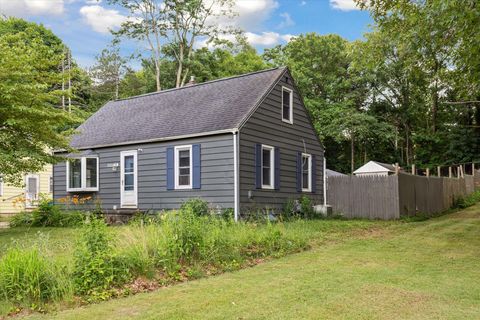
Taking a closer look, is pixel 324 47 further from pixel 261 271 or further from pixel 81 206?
pixel 261 271

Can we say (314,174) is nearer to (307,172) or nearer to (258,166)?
(307,172)

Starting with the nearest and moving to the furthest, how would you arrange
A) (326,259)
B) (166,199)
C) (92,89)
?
(326,259) < (166,199) < (92,89)

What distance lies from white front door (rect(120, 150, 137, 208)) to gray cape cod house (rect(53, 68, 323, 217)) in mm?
35

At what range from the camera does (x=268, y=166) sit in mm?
15445

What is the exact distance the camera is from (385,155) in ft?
122

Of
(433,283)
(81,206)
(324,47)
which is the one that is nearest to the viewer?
(433,283)

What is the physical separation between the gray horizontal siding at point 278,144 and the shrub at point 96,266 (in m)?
7.96

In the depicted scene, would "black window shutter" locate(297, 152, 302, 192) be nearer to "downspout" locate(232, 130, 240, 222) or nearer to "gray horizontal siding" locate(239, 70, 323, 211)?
"gray horizontal siding" locate(239, 70, 323, 211)

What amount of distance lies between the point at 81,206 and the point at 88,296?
1275 centimetres

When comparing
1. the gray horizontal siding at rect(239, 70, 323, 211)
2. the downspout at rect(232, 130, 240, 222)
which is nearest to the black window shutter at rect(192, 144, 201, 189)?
the downspout at rect(232, 130, 240, 222)

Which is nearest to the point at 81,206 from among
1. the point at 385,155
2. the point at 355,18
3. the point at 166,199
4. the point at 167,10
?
the point at 166,199

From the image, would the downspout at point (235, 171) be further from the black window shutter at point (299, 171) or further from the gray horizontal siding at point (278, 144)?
the black window shutter at point (299, 171)

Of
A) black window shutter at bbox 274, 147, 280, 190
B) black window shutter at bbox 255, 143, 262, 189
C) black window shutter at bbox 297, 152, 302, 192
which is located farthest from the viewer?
black window shutter at bbox 297, 152, 302, 192

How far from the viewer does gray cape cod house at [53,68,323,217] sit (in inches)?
558
